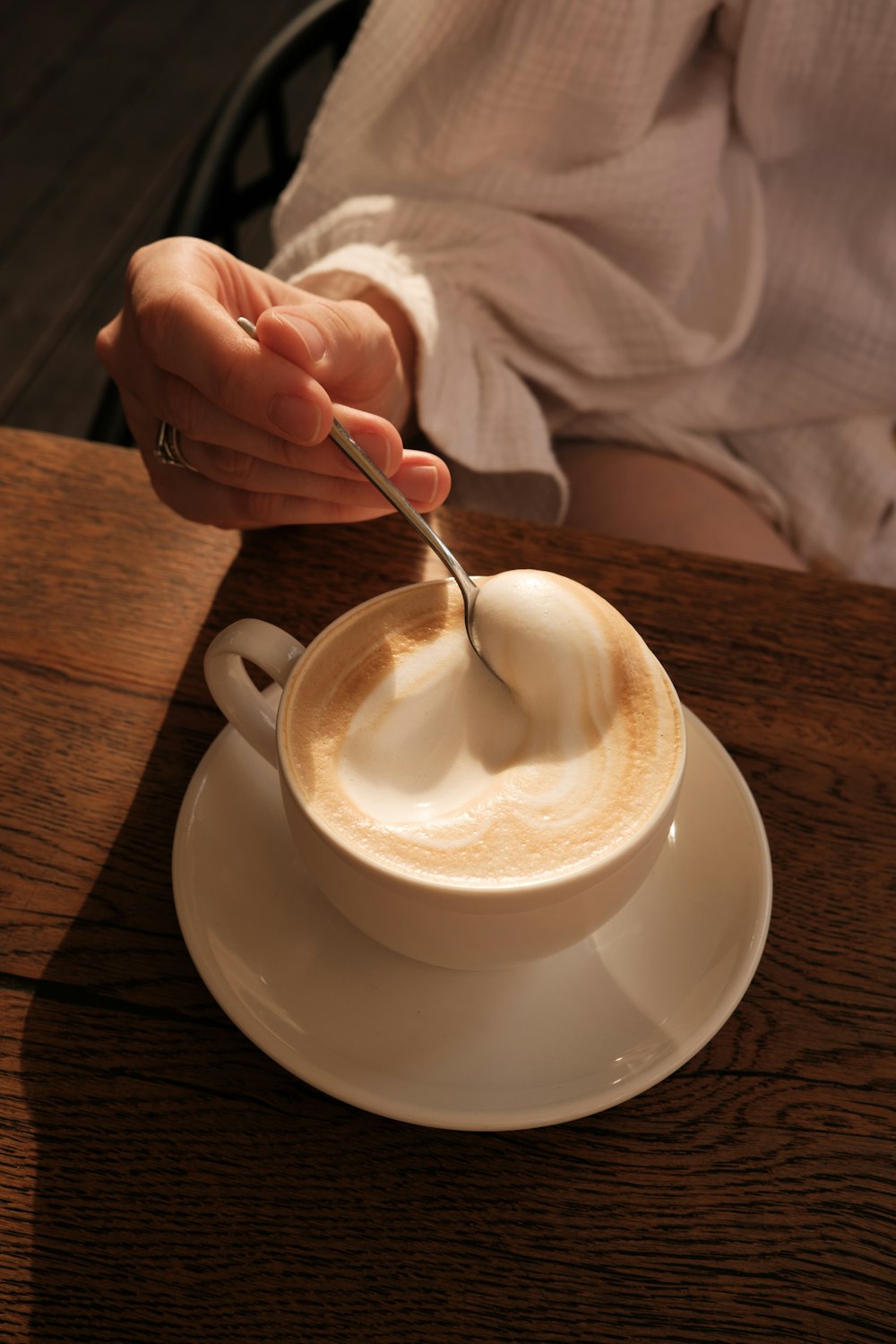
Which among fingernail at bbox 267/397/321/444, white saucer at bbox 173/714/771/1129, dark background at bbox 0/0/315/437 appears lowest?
dark background at bbox 0/0/315/437

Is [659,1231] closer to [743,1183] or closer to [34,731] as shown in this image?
[743,1183]

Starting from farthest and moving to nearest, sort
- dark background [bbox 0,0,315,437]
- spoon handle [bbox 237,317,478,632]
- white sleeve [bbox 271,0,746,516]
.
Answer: dark background [bbox 0,0,315,437]
white sleeve [bbox 271,0,746,516]
spoon handle [bbox 237,317,478,632]

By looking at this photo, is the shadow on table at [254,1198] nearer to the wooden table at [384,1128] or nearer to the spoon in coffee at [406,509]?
the wooden table at [384,1128]

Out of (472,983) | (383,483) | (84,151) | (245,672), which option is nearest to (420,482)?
(383,483)

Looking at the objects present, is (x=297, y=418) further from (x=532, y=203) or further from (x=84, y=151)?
(x=84, y=151)

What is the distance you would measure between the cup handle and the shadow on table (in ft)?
0.34

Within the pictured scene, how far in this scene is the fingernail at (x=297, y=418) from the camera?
464 mm

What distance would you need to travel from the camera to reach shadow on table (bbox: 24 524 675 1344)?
1.16 ft

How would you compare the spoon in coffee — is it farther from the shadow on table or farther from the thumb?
the shadow on table

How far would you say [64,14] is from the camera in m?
2.55

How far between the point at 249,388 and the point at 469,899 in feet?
0.87

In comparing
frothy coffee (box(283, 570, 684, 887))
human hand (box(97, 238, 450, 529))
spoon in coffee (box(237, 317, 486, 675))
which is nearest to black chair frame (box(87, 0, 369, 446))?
human hand (box(97, 238, 450, 529))

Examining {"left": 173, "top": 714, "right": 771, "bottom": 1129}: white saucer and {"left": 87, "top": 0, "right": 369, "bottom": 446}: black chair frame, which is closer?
{"left": 173, "top": 714, "right": 771, "bottom": 1129}: white saucer

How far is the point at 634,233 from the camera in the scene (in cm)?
79
